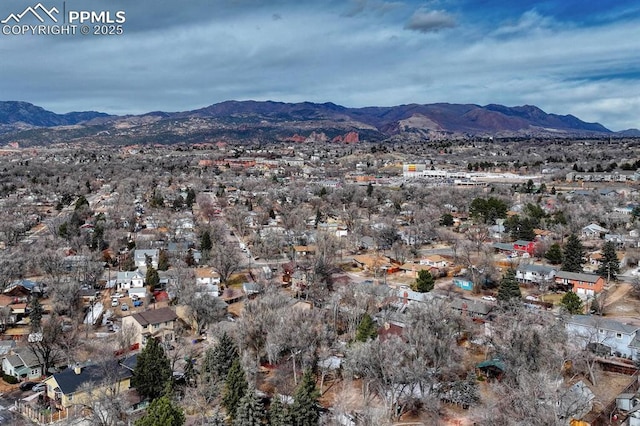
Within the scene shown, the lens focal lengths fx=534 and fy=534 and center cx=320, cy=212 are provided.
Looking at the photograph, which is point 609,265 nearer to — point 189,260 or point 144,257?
point 189,260

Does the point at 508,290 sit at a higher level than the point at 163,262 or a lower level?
higher

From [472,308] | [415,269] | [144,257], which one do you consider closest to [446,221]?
[415,269]

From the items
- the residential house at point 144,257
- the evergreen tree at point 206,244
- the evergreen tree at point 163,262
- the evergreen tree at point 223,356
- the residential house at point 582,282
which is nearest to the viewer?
the evergreen tree at point 223,356

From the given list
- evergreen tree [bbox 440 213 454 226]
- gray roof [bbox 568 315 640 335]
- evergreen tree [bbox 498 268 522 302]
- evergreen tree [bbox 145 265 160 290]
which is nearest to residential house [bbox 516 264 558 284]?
evergreen tree [bbox 498 268 522 302]

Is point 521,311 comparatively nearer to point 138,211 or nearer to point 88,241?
point 88,241

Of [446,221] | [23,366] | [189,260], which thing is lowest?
[23,366]

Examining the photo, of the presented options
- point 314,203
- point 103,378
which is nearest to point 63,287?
point 103,378

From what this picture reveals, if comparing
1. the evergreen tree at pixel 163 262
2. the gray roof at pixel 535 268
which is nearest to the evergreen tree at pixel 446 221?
the gray roof at pixel 535 268

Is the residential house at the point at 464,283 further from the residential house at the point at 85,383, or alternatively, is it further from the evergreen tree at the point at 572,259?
the residential house at the point at 85,383
